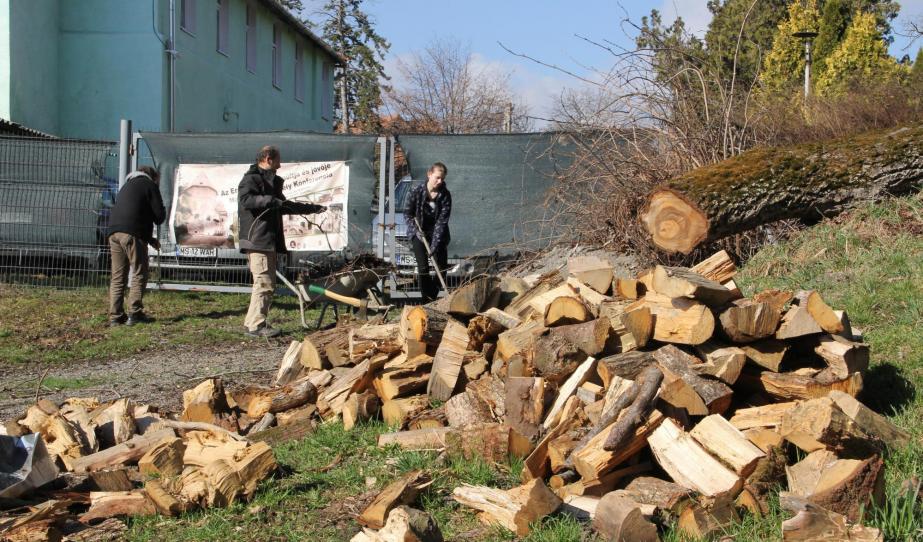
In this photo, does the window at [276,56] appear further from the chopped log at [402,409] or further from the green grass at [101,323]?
the chopped log at [402,409]

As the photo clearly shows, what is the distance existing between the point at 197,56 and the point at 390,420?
1970 centimetres

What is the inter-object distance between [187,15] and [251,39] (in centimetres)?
530

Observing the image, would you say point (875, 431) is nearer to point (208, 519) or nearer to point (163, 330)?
point (208, 519)

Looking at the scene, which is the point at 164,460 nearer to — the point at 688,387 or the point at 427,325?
the point at 427,325

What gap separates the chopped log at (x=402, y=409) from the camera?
509cm

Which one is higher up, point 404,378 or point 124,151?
point 124,151

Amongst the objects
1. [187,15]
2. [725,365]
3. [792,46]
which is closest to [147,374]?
[725,365]

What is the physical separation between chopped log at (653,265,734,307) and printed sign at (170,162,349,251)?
7015 millimetres

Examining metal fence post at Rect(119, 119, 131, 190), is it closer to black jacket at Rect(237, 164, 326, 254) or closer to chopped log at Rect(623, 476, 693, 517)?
black jacket at Rect(237, 164, 326, 254)

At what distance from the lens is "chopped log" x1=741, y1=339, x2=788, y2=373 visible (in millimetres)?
4355

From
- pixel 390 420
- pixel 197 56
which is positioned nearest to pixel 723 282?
A: pixel 390 420

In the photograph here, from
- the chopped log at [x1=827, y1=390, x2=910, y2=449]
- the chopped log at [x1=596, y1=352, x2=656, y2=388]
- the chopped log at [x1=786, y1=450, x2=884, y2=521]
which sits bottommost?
the chopped log at [x1=786, y1=450, x2=884, y2=521]

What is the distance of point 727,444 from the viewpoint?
368 centimetres

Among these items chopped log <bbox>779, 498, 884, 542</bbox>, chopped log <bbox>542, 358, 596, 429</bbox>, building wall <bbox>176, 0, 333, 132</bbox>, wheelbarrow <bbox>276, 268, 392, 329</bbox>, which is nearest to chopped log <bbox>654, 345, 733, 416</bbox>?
chopped log <bbox>542, 358, 596, 429</bbox>
